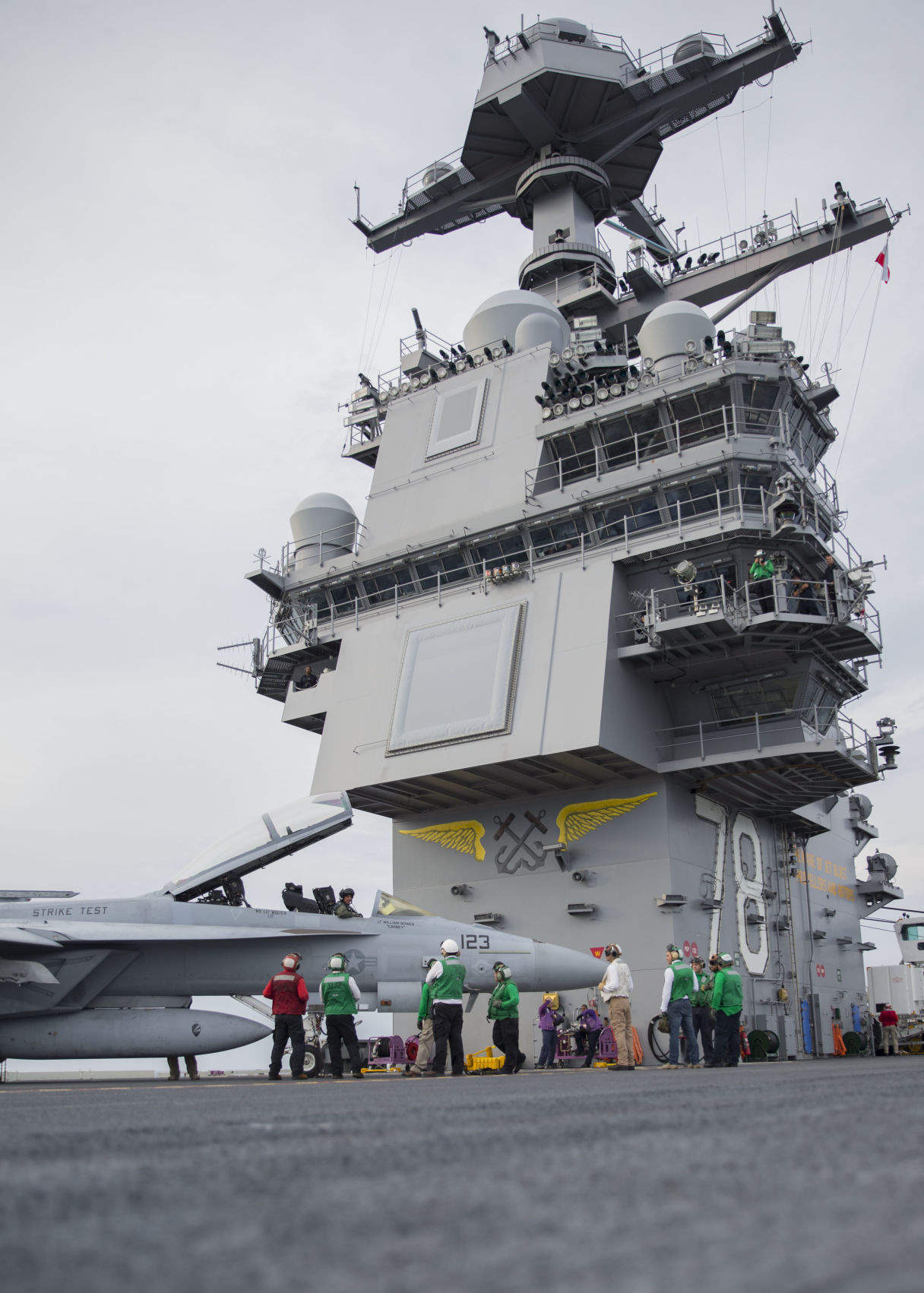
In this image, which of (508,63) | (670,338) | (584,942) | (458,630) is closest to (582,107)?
(508,63)

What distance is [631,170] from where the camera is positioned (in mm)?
31016

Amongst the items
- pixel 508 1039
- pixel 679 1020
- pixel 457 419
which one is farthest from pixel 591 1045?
pixel 457 419

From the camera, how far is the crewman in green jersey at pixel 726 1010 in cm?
1273

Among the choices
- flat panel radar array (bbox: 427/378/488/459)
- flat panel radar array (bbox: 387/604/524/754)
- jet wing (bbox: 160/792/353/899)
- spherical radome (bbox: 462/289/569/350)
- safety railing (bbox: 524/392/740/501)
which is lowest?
jet wing (bbox: 160/792/353/899)

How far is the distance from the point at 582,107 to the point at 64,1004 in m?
26.9

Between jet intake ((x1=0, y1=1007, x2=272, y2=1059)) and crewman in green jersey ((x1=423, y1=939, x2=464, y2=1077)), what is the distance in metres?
2.22

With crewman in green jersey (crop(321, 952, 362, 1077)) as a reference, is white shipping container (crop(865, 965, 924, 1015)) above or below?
above

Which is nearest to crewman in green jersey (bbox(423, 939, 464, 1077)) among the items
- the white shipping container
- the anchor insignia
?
the anchor insignia

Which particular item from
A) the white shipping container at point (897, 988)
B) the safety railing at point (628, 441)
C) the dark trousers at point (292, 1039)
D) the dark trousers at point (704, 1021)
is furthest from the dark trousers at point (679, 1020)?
the white shipping container at point (897, 988)

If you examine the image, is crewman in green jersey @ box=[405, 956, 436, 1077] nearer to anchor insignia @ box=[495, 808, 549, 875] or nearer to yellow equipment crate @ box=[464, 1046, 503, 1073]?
yellow equipment crate @ box=[464, 1046, 503, 1073]

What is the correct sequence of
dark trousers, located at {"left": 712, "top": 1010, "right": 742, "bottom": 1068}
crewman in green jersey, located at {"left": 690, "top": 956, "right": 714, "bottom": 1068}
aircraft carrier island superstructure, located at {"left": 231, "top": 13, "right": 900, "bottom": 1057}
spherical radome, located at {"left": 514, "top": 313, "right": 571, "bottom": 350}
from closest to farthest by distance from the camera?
1. dark trousers, located at {"left": 712, "top": 1010, "right": 742, "bottom": 1068}
2. crewman in green jersey, located at {"left": 690, "top": 956, "right": 714, "bottom": 1068}
3. aircraft carrier island superstructure, located at {"left": 231, "top": 13, "right": 900, "bottom": 1057}
4. spherical radome, located at {"left": 514, "top": 313, "right": 571, "bottom": 350}

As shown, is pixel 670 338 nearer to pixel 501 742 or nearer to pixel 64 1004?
pixel 501 742

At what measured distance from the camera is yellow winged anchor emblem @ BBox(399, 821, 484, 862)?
22.2 m

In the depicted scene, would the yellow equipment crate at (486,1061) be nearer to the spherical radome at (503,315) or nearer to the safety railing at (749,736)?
the safety railing at (749,736)
